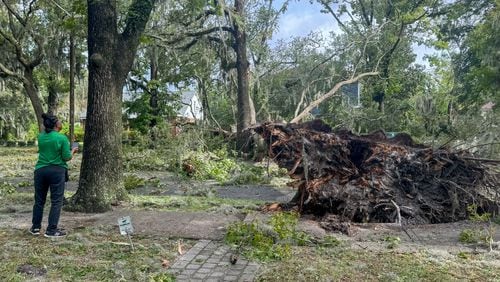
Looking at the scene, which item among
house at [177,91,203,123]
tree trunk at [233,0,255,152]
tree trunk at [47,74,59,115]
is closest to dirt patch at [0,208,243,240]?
tree trunk at [233,0,255,152]

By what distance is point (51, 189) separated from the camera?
5730 millimetres

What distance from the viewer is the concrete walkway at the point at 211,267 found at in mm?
4246

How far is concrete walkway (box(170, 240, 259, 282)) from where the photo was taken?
425 centimetres

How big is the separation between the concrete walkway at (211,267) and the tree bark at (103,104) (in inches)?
108

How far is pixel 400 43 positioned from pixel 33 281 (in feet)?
62.3

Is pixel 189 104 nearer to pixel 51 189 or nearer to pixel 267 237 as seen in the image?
pixel 51 189

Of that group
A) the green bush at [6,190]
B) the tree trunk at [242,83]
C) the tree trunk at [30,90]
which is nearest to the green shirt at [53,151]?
the green bush at [6,190]

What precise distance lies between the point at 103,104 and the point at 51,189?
2.00 m

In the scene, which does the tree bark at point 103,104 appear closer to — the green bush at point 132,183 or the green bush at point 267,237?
the green bush at point 267,237

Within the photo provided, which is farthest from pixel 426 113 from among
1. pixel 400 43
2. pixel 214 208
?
pixel 214 208

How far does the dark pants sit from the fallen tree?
3202 millimetres

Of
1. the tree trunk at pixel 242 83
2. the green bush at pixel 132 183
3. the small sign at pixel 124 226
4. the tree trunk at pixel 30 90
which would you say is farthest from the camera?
the tree trunk at pixel 30 90

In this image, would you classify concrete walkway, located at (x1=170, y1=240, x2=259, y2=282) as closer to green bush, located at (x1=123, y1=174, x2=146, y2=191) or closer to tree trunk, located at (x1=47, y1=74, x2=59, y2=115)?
green bush, located at (x1=123, y1=174, x2=146, y2=191)

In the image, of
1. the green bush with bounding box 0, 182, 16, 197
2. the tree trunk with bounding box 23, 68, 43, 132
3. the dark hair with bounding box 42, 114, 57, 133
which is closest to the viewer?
the dark hair with bounding box 42, 114, 57, 133
